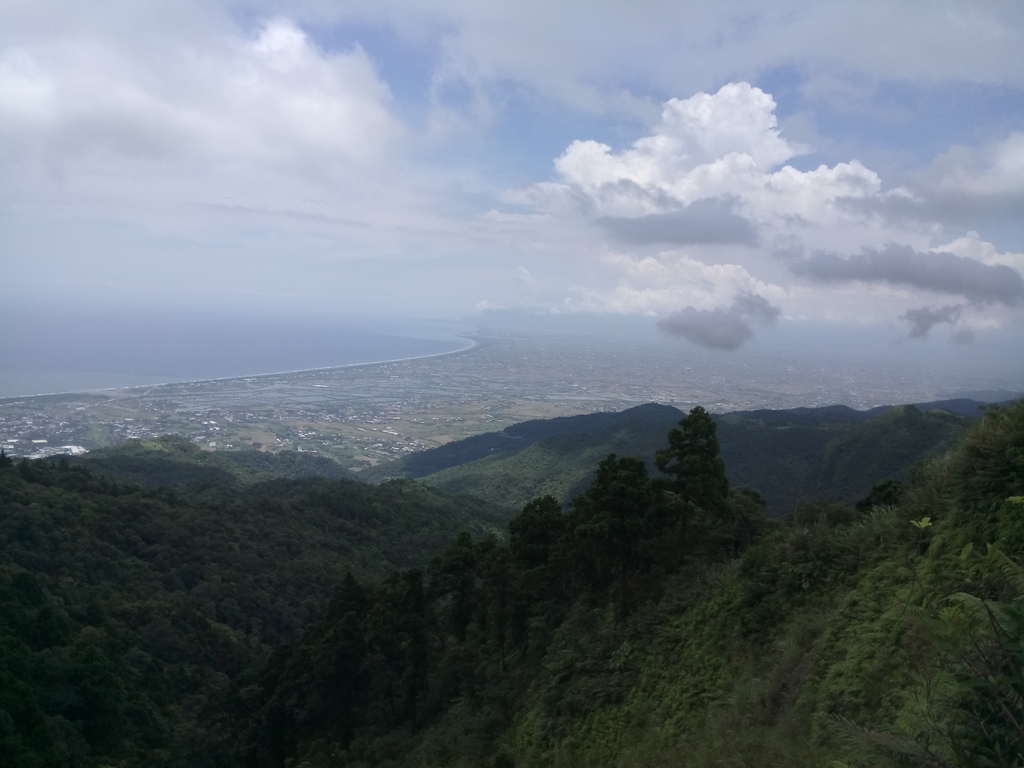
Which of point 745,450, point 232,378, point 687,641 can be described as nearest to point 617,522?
point 687,641

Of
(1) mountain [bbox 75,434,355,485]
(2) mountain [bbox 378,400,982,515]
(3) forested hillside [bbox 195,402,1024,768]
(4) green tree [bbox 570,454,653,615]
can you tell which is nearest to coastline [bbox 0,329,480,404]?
(1) mountain [bbox 75,434,355,485]

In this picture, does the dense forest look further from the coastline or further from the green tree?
the coastline

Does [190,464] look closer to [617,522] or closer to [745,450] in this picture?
[745,450]

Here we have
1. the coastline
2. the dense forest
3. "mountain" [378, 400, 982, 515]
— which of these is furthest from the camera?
the coastline

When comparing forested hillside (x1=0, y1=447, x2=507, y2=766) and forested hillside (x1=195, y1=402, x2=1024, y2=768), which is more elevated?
forested hillside (x1=195, y1=402, x2=1024, y2=768)

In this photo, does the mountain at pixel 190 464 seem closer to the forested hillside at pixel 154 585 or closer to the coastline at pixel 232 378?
the forested hillside at pixel 154 585

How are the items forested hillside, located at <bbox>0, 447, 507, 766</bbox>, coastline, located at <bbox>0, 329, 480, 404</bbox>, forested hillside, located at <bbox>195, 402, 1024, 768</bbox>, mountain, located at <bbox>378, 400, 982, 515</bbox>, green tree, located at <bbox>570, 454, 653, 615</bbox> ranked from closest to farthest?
forested hillside, located at <bbox>195, 402, 1024, 768</bbox> → green tree, located at <bbox>570, 454, 653, 615</bbox> → forested hillside, located at <bbox>0, 447, 507, 766</bbox> → mountain, located at <bbox>378, 400, 982, 515</bbox> → coastline, located at <bbox>0, 329, 480, 404</bbox>

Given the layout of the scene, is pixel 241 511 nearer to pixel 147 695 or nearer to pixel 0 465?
pixel 0 465

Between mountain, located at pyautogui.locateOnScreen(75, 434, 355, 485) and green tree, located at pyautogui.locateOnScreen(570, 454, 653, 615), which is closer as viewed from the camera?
green tree, located at pyautogui.locateOnScreen(570, 454, 653, 615)

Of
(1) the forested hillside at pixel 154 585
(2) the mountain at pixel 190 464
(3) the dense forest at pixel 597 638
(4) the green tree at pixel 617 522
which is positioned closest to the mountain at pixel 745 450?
(2) the mountain at pixel 190 464
